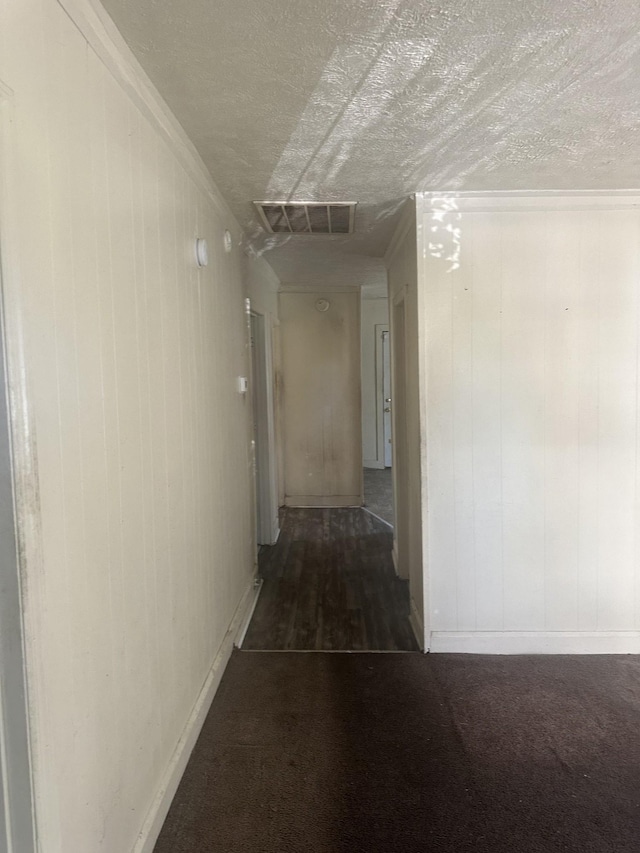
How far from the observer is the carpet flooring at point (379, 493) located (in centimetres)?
559

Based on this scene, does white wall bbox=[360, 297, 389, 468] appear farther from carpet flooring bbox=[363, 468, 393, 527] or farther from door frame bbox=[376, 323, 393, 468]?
carpet flooring bbox=[363, 468, 393, 527]

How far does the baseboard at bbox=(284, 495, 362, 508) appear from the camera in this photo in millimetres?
5824

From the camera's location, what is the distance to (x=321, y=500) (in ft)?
19.2

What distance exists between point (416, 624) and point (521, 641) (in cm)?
55

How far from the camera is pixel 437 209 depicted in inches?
105

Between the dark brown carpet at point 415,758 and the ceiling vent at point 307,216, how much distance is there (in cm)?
230

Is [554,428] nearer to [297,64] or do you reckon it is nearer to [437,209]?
[437,209]

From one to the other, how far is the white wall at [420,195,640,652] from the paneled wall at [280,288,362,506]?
303 centimetres

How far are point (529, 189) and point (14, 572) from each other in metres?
2.65

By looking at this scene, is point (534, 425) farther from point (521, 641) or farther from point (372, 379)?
point (372, 379)

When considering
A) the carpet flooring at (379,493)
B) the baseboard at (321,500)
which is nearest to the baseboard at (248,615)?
the carpet flooring at (379,493)

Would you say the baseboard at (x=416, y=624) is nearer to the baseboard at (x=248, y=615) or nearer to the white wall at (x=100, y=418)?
the baseboard at (x=248, y=615)

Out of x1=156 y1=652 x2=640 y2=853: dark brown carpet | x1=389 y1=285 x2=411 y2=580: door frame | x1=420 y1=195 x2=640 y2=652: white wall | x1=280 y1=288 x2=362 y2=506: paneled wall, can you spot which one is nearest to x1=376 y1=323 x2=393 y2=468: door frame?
x1=280 y1=288 x2=362 y2=506: paneled wall

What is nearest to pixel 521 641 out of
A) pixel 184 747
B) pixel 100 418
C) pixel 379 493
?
pixel 184 747
